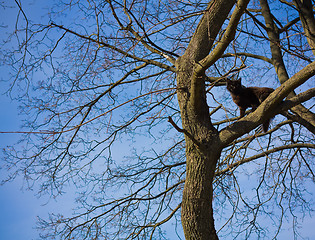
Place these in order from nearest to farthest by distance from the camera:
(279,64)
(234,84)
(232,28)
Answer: (232,28) → (234,84) → (279,64)

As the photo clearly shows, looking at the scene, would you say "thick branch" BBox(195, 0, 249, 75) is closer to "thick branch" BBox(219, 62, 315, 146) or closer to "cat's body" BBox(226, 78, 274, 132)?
"thick branch" BBox(219, 62, 315, 146)

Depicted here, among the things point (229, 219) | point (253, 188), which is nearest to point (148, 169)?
point (229, 219)

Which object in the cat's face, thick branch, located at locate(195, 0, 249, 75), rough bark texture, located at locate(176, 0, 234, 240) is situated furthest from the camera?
the cat's face

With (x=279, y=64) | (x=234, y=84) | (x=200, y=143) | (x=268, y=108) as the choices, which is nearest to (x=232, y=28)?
(x=268, y=108)

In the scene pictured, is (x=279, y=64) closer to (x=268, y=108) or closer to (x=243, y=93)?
(x=243, y=93)

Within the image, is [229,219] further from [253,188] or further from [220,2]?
[220,2]

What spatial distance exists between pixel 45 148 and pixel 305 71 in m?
3.69

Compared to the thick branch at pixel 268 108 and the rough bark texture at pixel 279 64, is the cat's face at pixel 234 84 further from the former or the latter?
the thick branch at pixel 268 108

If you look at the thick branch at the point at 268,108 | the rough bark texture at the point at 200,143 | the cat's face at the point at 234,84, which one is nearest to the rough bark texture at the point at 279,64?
the cat's face at the point at 234,84

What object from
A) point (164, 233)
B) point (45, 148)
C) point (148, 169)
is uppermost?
point (45, 148)

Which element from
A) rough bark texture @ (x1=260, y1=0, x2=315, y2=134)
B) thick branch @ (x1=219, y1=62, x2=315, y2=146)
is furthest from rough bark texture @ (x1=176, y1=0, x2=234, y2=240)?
rough bark texture @ (x1=260, y1=0, x2=315, y2=134)

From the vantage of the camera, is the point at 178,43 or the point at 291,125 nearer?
the point at 178,43

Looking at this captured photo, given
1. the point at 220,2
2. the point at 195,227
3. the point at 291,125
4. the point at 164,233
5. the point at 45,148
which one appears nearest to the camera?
the point at 195,227

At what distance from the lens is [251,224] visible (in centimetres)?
478
